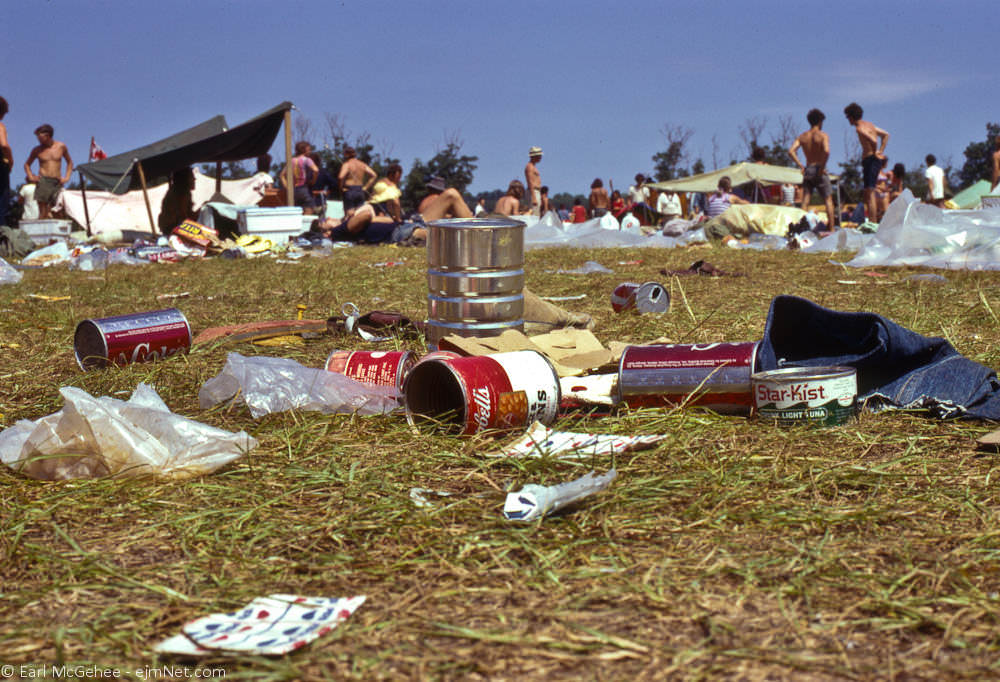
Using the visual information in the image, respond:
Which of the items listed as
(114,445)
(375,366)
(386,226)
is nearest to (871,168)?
(386,226)

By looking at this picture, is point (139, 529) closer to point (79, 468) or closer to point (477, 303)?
point (79, 468)

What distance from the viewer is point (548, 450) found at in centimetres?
220

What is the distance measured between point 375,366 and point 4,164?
994 centimetres

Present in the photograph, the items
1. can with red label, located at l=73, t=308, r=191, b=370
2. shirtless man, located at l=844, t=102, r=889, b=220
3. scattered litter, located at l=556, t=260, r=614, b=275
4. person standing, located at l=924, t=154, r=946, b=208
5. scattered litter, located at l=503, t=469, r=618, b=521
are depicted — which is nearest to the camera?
scattered litter, located at l=503, t=469, r=618, b=521

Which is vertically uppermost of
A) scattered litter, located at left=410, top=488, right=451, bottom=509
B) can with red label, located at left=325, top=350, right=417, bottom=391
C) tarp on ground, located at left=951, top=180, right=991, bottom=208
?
tarp on ground, located at left=951, top=180, right=991, bottom=208

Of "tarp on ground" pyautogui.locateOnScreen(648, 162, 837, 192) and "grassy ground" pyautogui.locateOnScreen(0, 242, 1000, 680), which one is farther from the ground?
"tarp on ground" pyautogui.locateOnScreen(648, 162, 837, 192)

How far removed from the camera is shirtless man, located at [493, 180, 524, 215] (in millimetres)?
14070

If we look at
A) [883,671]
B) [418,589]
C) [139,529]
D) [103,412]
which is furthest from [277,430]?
[883,671]

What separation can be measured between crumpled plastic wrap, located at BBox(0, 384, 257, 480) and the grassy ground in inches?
2.0

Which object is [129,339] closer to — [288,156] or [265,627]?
[265,627]

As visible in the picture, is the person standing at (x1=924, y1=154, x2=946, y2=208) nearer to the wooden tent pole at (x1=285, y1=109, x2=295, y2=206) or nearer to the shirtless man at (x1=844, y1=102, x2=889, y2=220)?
the shirtless man at (x1=844, y1=102, x2=889, y2=220)

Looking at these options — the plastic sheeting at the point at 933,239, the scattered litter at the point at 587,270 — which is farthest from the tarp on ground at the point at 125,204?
the plastic sheeting at the point at 933,239

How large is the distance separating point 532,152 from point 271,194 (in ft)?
15.1

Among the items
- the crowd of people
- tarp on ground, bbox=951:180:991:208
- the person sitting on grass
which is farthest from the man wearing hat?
tarp on ground, bbox=951:180:991:208
